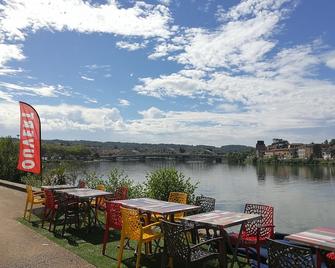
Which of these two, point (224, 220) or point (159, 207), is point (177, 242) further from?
point (159, 207)

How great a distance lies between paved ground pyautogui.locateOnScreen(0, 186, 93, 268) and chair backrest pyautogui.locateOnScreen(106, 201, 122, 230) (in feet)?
2.24

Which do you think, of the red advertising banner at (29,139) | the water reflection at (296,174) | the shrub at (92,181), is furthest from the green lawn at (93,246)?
the water reflection at (296,174)

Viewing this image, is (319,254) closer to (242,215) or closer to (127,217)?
(242,215)

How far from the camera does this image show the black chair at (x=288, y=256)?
3.54 meters

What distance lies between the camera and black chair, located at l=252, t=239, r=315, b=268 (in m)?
3.54

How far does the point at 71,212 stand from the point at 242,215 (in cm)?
399

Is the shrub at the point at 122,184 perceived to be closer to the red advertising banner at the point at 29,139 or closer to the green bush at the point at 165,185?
the green bush at the point at 165,185

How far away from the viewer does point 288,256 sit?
363 centimetres

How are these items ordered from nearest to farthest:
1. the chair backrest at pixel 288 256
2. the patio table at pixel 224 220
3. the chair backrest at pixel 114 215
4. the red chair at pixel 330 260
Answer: the chair backrest at pixel 288 256
the red chair at pixel 330 260
the patio table at pixel 224 220
the chair backrest at pixel 114 215

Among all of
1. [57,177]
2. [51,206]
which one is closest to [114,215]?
[51,206]

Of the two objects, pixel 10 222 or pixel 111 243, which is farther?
pixel 10 222

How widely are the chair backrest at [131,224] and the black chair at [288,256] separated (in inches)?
81.8

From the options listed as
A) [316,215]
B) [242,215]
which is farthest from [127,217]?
[316,215]

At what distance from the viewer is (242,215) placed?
555 centimetres
